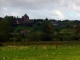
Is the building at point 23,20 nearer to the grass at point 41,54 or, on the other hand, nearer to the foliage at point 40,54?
the grass at point 41,54

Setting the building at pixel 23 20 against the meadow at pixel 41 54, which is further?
the building at pixel 23 20

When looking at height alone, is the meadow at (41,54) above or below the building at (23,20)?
below

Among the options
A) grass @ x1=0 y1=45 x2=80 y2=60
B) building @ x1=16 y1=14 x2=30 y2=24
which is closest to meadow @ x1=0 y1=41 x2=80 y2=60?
grass @ x1=0 y1=45 x2=80 y2=60

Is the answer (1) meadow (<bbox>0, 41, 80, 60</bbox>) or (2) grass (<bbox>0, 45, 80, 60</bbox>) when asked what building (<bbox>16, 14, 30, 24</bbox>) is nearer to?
(1) meadow (<bbox>0, 41, 80, 60</bbox>)

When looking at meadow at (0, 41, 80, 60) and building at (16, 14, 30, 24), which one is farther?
building at (16, 14, 30, 24)

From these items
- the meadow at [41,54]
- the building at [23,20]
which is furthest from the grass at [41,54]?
the building at [23,20]

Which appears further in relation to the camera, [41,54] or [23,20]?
[23,20]

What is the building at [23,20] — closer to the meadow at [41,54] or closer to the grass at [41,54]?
the meadow at [41,54]

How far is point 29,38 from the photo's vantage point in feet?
278

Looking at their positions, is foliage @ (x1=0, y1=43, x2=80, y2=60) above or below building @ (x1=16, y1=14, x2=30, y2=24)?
below

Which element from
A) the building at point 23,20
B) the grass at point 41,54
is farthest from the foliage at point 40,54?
the building at point 23,20

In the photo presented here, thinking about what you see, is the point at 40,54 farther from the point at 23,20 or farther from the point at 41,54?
the point at 23,20

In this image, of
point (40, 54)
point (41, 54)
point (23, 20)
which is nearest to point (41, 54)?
point (41, 54)

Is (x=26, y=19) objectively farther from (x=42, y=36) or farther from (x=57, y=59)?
(x=57, y=59)
